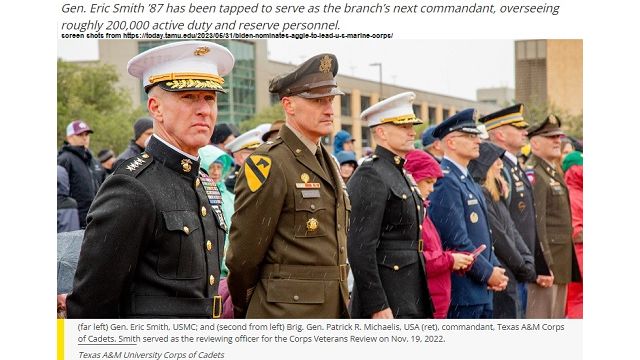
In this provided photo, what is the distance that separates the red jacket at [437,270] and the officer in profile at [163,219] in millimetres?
1997

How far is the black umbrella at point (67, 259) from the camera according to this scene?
13.0 ft

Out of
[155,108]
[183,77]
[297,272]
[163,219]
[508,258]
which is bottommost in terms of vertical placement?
[508,258]

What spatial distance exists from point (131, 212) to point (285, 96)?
1294 millimetres

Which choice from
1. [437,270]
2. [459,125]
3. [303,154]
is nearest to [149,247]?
[303,154]

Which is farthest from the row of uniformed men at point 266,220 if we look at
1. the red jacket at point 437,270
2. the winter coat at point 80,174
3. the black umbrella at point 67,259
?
the winter coat at point 80,174

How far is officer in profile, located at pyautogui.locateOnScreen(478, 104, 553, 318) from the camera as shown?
6.81 meters

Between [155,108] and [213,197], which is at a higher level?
[155,108]

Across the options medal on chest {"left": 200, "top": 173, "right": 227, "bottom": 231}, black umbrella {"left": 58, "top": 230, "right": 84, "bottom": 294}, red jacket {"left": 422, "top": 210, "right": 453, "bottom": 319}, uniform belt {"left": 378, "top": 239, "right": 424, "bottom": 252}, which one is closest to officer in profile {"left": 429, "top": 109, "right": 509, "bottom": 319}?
red jacket {"left": 422, "top": 210, "right": 453, "bottom": 319}

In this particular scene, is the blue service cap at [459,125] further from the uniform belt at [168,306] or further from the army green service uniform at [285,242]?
the uniform belt at [168,306]

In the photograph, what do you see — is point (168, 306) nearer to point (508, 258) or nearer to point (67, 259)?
point (67, 259)

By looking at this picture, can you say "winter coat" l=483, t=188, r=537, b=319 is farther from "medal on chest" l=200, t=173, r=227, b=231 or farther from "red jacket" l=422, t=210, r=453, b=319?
"medal on chest" l=200, t=173, r=227, b=231

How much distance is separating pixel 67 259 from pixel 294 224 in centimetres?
96

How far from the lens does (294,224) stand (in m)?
4.11
